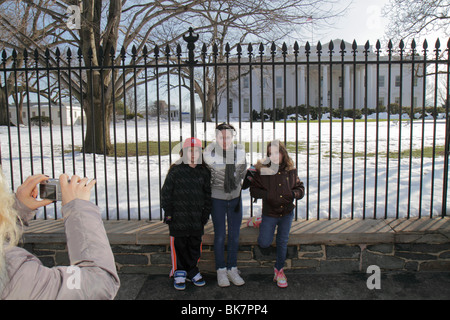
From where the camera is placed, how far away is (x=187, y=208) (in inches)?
144

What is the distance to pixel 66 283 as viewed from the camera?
3.89ft

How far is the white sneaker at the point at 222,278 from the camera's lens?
3727mm

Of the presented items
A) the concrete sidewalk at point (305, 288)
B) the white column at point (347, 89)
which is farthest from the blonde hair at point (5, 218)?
the white column at point (347, 89)

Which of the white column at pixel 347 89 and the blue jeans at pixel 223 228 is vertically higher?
the white column at pixel 347 89

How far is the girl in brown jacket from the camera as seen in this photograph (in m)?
3.72

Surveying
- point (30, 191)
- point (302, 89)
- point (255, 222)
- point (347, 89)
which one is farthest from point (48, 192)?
point (347, 89)

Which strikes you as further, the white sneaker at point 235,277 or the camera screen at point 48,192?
the white sneaker at point 235,277

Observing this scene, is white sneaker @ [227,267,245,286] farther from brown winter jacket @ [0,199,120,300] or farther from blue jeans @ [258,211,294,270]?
brown winter jacket @ [0,199,120,300]

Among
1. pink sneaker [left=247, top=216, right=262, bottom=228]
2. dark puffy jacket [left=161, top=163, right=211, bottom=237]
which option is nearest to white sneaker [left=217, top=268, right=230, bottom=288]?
dark puffy jacket [left=161, top=163, right=211, bottom=237]

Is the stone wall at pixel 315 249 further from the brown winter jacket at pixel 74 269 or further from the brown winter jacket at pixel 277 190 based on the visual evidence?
the brown winter jacket at pixel 74 269

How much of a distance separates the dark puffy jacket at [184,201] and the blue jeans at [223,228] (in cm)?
17

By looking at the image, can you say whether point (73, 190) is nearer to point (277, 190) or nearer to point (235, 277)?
point (277, 190)

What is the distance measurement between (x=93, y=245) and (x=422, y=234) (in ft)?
12.6

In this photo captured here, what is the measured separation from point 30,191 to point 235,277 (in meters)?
2.66
